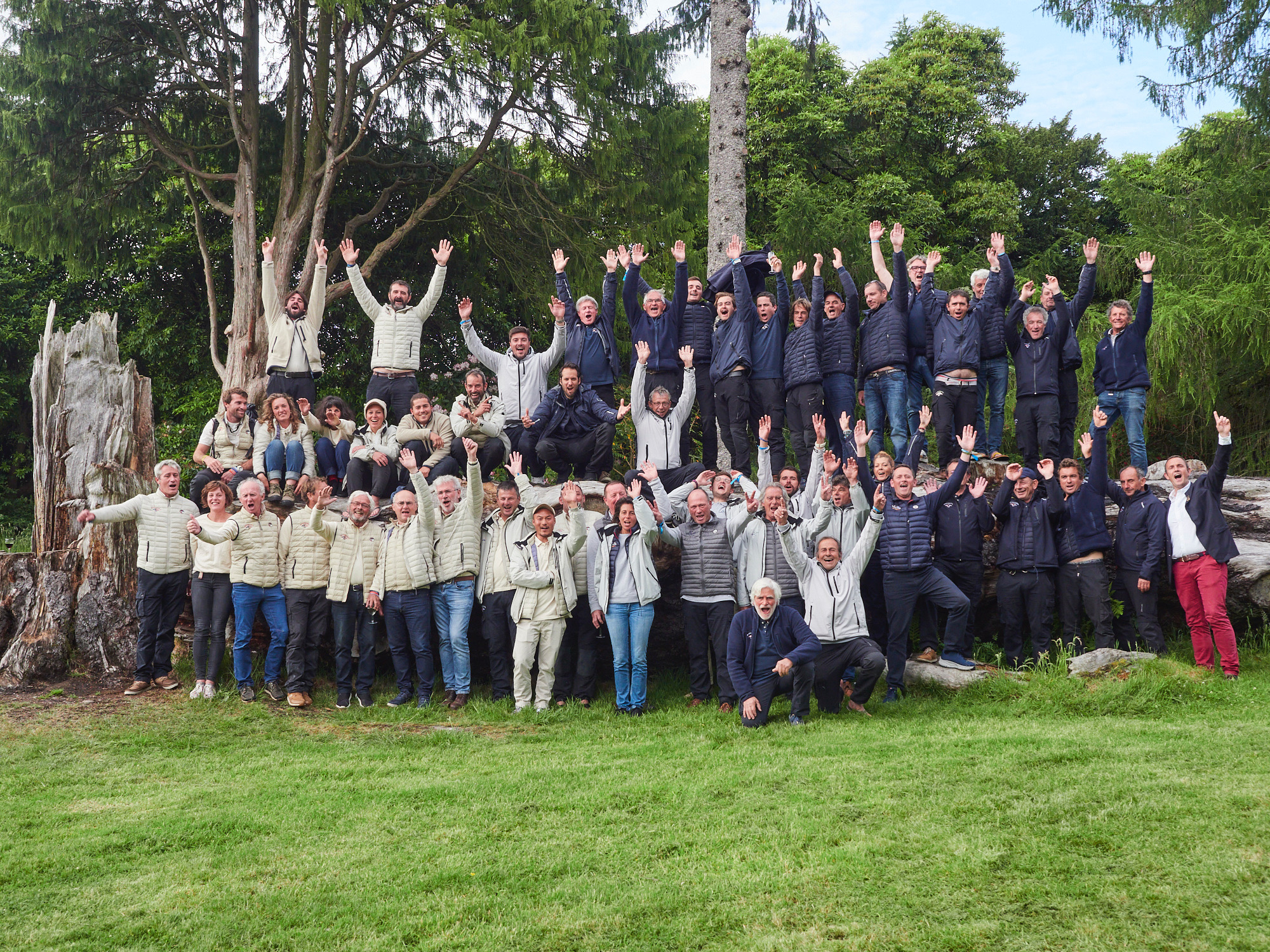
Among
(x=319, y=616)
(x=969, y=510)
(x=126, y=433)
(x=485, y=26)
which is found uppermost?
(x=485, y=26)

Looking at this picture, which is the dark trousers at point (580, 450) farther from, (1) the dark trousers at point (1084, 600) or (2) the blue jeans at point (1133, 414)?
(2) the blue jeans at point (1133, 414)

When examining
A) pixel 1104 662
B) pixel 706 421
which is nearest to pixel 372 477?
pixel 706 421

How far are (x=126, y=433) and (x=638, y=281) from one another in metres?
5.81

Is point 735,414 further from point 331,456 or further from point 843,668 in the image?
point 331,456

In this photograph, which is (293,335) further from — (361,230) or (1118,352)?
(1118,352)

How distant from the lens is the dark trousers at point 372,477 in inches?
408

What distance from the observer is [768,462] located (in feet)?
33.8

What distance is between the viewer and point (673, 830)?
597 centimetres

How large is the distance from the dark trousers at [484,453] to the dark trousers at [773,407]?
2336 mm

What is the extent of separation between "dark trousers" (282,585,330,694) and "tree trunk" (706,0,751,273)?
20.4 ft

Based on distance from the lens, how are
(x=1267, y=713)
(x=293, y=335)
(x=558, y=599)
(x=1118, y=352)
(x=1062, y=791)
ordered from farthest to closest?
(x=293, y=335) → (x=1118, y=352) → (x=558, y=599) → (x=1267, y=713) → (x=1062, y=791)

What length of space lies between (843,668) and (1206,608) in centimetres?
324

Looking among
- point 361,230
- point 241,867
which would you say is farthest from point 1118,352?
point 361,230

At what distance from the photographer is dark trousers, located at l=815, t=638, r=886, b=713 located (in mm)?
8367
